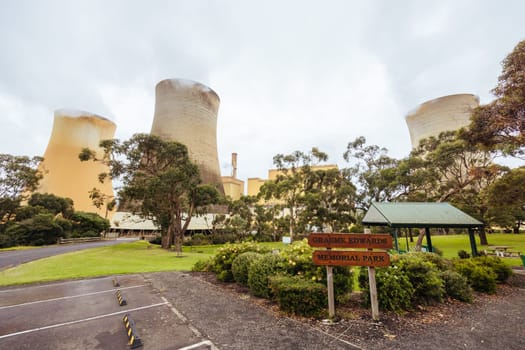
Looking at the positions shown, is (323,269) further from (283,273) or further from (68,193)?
(68,193)

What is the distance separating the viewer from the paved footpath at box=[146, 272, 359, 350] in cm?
317

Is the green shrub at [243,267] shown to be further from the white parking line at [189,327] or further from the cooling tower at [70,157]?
the cooling tower at [70,157]

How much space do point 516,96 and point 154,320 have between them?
37.7 ft

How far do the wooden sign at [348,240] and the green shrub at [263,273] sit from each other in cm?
151

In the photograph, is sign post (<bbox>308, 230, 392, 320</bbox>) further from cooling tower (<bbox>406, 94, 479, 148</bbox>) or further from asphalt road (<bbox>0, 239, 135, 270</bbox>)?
cooling tower (<bbox>406, 94, 479, 148</bbox>)

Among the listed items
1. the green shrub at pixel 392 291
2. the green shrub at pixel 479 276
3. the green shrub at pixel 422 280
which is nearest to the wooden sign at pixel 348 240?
the green shrub at pixel 392 291

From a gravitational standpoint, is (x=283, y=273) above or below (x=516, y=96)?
below

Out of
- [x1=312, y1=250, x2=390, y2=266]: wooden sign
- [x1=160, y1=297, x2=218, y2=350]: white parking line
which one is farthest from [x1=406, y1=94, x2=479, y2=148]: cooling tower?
[x1=160, y1=297, x2=218, y2=350]: white parking line

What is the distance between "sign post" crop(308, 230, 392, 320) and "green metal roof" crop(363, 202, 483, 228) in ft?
17.4

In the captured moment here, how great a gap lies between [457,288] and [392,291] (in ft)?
6.87

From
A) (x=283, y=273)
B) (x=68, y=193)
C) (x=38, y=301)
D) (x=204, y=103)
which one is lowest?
(x=38, y=301)

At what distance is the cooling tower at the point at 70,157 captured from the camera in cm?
4166

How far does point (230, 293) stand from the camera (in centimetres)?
579

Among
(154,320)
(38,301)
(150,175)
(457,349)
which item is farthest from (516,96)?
(150,175)
